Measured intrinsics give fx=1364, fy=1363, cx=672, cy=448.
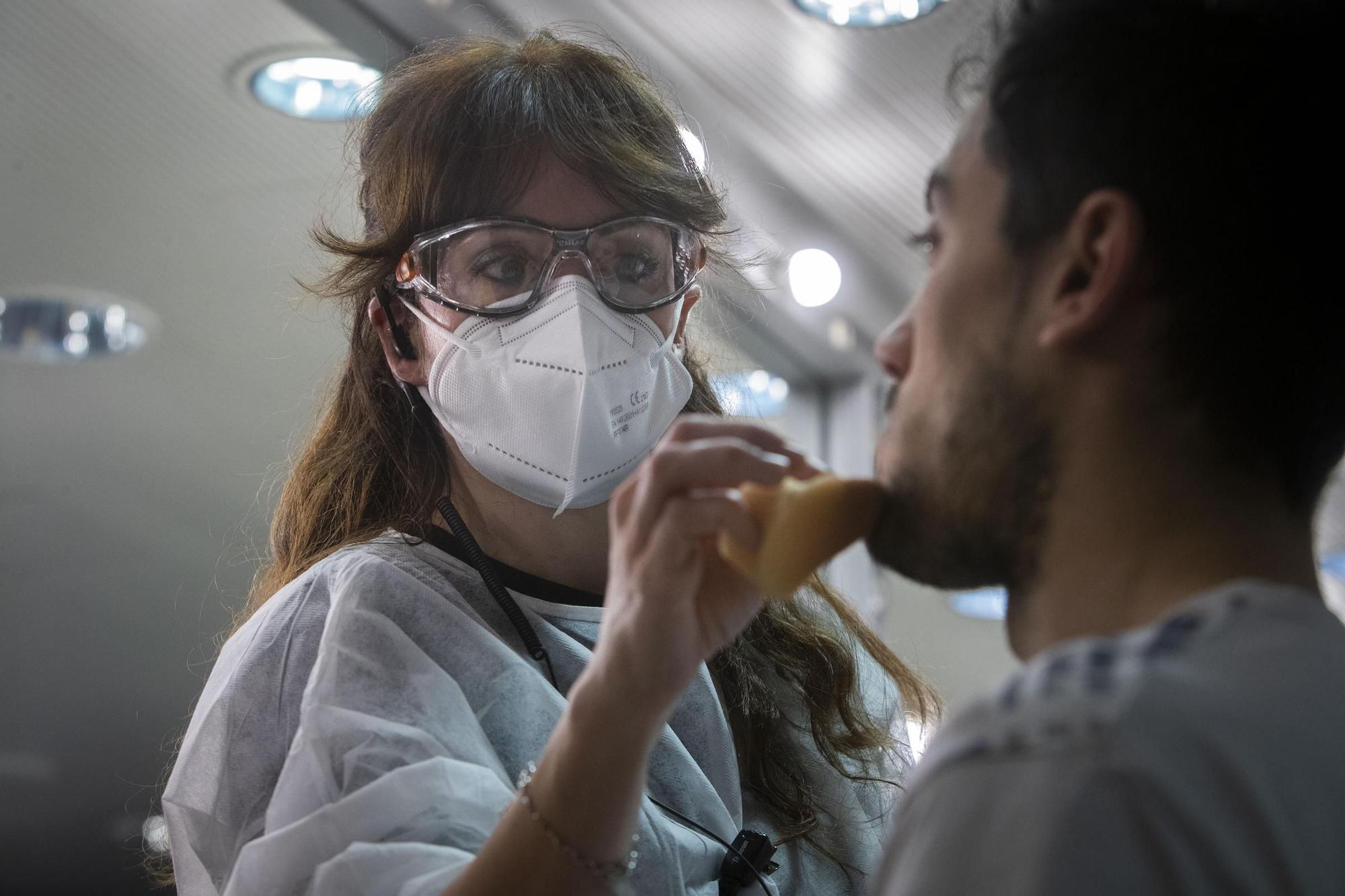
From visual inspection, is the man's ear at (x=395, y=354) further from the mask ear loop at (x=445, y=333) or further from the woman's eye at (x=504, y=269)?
the woman's eye at (x=504, y=269)

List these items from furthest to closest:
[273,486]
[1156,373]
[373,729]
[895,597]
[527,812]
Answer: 1. [895,597]
2. [273,486]
3. [373,729]
4. [527,812]
5. [1156,373]

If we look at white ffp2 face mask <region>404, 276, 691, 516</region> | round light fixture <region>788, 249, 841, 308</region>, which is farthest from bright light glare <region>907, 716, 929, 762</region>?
round light fixture <region>788, 249, 841, 308</region>

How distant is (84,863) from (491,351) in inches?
95.6

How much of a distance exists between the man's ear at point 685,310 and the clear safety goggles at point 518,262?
0.34 feet


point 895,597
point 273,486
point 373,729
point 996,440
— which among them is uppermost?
point 996,440

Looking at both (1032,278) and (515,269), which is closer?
(1032,278)

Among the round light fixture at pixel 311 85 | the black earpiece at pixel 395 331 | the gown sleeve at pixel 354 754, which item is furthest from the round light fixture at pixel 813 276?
the gown sleeve at pixel 354 754

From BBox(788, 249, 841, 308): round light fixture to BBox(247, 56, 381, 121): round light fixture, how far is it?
1254 millimetres

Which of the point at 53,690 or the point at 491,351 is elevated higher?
the point at 491,351

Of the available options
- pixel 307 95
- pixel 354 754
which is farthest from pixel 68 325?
pixel 354 754

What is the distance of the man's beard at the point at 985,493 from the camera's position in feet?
2.86

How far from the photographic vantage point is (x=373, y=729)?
123cm

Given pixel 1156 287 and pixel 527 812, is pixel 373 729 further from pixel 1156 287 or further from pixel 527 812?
pixel 1156 287

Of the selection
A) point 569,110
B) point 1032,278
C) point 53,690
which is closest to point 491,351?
point 569,110
